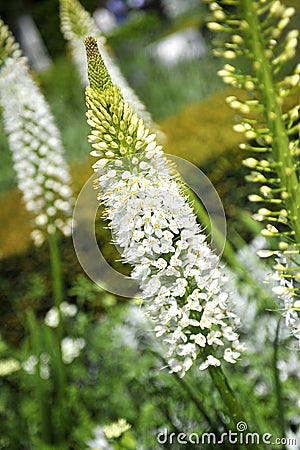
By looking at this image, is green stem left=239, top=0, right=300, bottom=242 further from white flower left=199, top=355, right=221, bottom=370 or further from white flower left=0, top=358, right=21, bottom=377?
white flower left=0, top=358, right=21, bottom=377

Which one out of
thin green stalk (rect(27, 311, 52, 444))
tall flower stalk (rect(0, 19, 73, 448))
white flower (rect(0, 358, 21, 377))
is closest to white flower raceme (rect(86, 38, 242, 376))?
thin green stalk (rect(27, 311, 52, 444))

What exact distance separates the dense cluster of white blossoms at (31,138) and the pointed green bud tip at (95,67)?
5.18ft

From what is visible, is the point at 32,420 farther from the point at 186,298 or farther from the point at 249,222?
the point at 186,298

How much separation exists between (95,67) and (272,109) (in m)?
0.35

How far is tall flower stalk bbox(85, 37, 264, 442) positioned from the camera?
47.5 inches

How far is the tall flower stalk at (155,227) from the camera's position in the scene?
121cm

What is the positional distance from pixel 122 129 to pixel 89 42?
17 centimetres

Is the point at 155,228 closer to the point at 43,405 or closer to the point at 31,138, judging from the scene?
the point at 43,405

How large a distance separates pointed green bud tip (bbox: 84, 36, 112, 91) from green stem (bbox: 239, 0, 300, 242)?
0.30 metres

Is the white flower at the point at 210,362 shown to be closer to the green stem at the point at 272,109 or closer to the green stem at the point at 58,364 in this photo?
the green stem at the point at 272,109

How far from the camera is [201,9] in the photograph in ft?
29.5

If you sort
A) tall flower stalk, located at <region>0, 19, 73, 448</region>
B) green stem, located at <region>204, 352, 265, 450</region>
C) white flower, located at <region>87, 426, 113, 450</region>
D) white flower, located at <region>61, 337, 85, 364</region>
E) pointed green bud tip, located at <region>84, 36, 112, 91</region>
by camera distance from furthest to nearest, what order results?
white flower, located at <region>61, 337, 85, 364</region>, tall flower stalk, located at <region>0, 19, 73, 448</region>, white flower, located at <region>87, 426, 113, 450</region>, green stem, located at <region>204, 352, 265, 450</region>, pointed green bud tip, located at <region>84, 36, 112, 91</region>

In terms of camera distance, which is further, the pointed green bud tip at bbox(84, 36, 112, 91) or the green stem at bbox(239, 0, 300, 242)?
the pointed green bud tip at bbox(84, 36, 112, 91)

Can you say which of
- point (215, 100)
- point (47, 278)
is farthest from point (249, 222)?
point (215, 100)
